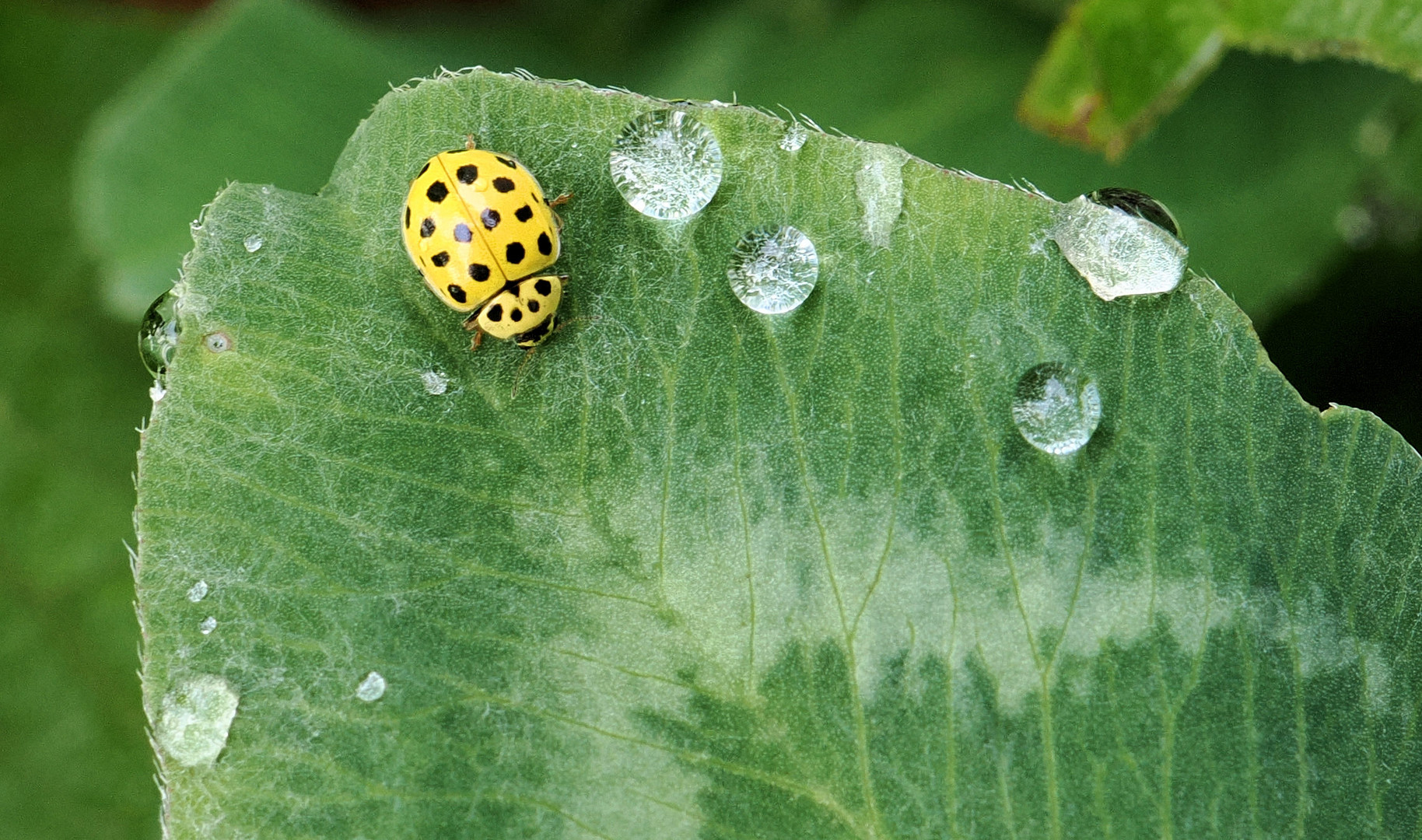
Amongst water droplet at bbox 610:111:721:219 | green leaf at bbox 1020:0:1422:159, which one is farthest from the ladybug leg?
green leaf at bbox 1020:0:1422:159

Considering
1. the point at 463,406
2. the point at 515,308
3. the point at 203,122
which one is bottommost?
the point at 203,122

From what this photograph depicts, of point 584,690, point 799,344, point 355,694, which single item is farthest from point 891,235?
point 355,694

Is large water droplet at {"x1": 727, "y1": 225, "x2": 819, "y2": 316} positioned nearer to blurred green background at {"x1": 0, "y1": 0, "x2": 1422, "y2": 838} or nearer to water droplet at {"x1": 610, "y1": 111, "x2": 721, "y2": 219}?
water droplet at {"x1": 610, "y1": 111, "x2": 721, "y2": 219}

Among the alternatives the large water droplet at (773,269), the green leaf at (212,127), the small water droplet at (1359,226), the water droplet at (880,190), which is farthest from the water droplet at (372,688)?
the small water droplet at (1359,226)

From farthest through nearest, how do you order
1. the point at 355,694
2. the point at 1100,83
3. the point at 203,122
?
the point at 203,122 < the point at 1100,83 < the point at 355,694

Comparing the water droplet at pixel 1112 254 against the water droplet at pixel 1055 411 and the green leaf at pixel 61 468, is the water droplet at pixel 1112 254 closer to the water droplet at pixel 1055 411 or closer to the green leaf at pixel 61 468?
the water droplet at pixel 1055 411

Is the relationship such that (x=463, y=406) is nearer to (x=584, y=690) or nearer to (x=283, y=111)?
(x=584, y=690)

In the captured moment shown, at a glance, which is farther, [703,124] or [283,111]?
[283,111]
